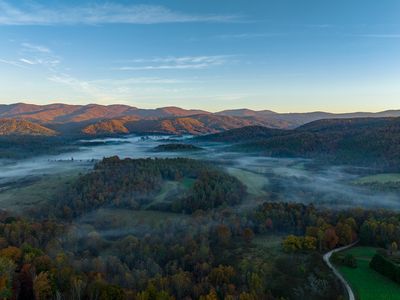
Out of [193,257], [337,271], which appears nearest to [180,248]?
[193,257]

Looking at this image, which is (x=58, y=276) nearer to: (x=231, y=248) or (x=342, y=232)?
(x=231, y=248)

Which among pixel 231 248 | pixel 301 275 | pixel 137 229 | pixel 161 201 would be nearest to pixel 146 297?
pixel 301 275

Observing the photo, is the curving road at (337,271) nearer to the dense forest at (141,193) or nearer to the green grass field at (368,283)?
the green grass field at (368,283)

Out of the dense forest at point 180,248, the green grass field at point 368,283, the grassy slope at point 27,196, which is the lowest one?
the grassy slope at point 27,196

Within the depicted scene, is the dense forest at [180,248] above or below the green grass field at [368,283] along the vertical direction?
below

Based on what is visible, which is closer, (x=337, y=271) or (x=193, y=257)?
(x=337, y=271)

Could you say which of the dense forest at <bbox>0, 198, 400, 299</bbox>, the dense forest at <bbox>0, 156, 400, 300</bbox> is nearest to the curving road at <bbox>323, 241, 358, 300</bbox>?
the dense forest at <bbox>0, 156, 400, 300</bbox>

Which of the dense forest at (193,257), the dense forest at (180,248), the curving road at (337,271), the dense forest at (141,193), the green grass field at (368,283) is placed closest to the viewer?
the green grass field at (368,283)

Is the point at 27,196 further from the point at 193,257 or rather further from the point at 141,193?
the point at 193,257

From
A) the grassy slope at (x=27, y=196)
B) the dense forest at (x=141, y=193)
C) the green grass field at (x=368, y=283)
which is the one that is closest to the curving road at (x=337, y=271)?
the green grass field at (x=368, y=283)
